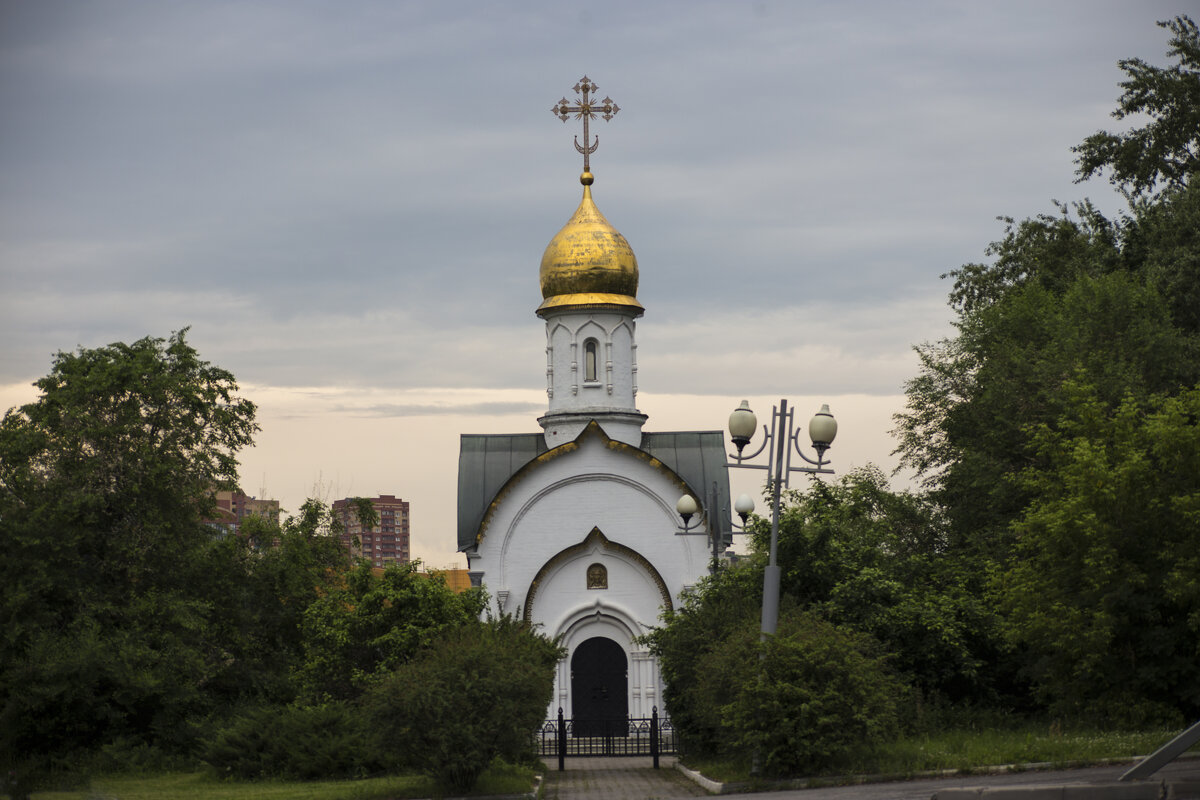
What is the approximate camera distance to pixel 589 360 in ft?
100

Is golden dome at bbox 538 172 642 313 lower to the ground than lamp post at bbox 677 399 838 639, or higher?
higher

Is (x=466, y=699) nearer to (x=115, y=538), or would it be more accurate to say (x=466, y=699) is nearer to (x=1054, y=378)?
(x=115, y=538)

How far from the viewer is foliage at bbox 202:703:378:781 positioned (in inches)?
737

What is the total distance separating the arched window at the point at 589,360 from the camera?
30.6 m

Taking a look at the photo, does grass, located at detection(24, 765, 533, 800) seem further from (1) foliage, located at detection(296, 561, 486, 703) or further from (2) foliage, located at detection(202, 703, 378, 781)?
(1) foliage, located at detection(296, 561, 486, 703)

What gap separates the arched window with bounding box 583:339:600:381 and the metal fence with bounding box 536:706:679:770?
7.62 m

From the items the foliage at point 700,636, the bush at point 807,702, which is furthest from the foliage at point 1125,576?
the bush at point 807,702

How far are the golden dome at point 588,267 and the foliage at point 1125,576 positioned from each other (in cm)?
1247

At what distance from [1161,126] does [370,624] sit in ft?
65.8

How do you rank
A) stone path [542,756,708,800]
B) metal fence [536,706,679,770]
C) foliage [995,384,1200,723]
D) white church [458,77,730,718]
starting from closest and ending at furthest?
stone path [542,756,708,800] → foliage [995,384,1200,723] → metal fence [536,706,679,770] → white church [458,77,730,718]

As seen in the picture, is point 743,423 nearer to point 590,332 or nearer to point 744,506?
point 744,506

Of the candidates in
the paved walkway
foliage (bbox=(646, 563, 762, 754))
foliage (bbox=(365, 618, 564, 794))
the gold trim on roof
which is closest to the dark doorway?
the gold trim on roof

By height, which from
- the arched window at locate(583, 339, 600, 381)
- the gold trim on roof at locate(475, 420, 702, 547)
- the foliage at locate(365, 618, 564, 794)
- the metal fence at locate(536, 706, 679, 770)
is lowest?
the metal fence at locate(536, 706, 679, 770)

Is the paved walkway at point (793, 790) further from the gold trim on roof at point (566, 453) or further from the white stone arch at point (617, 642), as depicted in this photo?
the gold trim on roof at point (566, 453)
